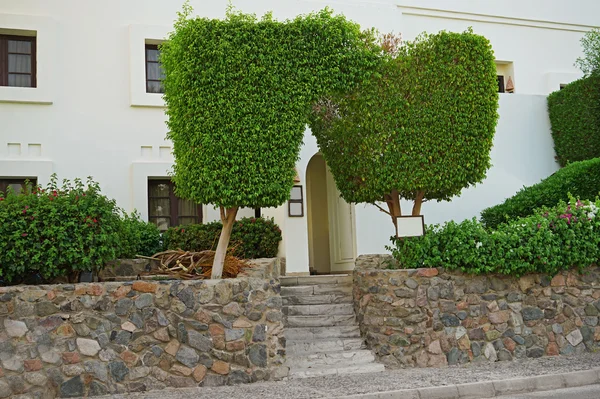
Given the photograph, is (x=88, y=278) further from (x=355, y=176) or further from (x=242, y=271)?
(x=355, y=176)

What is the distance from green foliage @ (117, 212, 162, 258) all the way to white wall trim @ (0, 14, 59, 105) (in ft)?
8.81

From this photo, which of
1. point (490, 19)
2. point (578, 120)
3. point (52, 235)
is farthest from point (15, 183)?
point (578, 120)

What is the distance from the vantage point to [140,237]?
10719mm

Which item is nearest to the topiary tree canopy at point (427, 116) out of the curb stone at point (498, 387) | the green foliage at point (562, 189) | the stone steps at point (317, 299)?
the stone steps at point (317, 299)

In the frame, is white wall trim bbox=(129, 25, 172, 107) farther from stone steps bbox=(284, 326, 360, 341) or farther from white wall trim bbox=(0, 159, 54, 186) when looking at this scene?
stone steps bbox=(284, 326, 360, 341)

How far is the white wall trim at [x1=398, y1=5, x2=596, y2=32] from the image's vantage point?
13773 millimetres

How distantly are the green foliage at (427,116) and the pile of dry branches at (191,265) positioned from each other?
7.45 feet

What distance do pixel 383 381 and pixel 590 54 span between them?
1017cm

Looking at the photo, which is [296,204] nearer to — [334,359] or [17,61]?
[334,359]

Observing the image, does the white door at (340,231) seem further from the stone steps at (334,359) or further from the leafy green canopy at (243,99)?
the leafy green canopy at (243,99)

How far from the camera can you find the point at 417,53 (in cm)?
902

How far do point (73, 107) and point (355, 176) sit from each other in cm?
556

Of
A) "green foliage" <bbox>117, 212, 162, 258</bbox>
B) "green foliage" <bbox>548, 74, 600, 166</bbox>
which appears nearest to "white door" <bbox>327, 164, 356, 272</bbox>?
"green foliage" <bbox>117, 212, 162, 258</bbox>

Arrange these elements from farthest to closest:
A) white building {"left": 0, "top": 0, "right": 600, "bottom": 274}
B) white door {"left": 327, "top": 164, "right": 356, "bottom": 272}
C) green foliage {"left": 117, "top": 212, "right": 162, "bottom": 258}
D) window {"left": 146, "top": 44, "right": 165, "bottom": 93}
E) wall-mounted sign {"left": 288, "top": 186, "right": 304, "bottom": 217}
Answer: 1. white door {"left": 327, "top": 164, "right": 356, "bottom": 272}
2. window {"left": 146, "top": 44, "right": 165, "bottom": 93}
3. wall-mounted sign {"left": 288, "top": 186, "right": 304, "bottom": 217}
4. white building {"left": 0, "top": 0, "right": 600, "bottom": 274}
5. green foliage {"left": 117, "top": 212, "right": 162, "bottom": 258}
